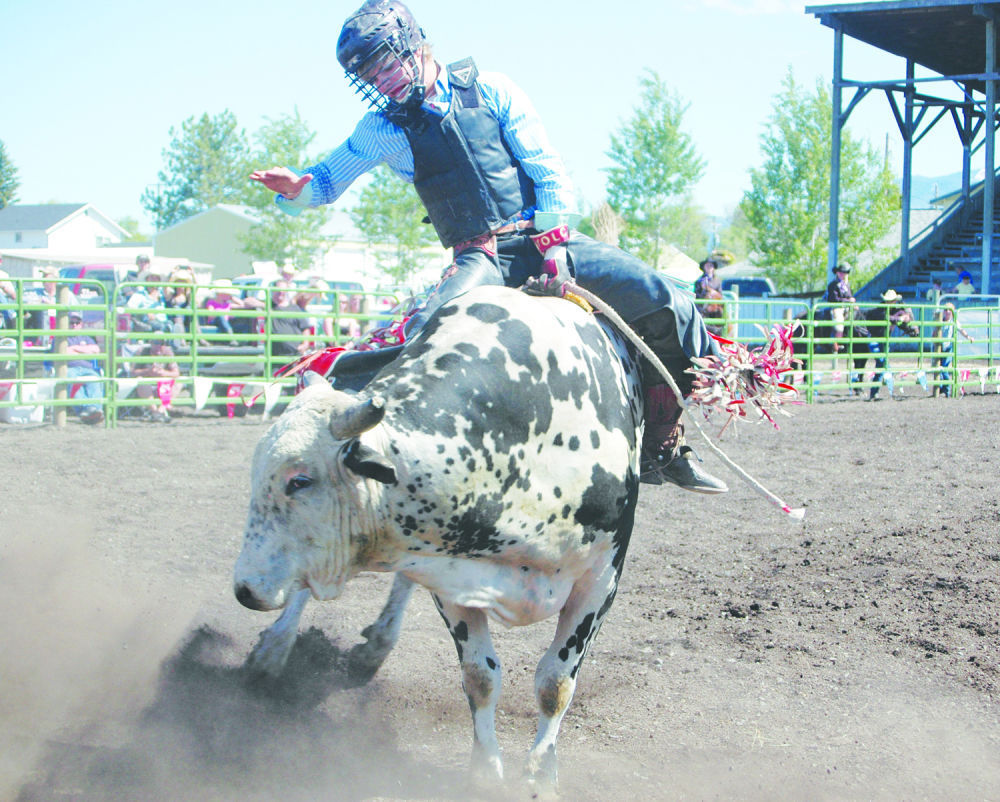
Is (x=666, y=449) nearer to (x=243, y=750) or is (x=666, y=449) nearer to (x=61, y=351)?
(x=243, y=750)

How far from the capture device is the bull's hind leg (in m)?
3.15

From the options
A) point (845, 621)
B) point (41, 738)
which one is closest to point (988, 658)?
point (845, 621)

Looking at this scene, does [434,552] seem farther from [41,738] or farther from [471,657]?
[41,738]

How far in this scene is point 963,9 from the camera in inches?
861

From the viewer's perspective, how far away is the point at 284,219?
132 feet

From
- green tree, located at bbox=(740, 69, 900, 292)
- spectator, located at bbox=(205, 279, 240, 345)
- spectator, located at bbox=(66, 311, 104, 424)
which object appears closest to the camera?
spectator, located at bbox=(66, 311, 104, 424)

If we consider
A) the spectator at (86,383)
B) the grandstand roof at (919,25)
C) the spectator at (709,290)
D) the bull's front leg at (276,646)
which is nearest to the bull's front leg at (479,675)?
the bull's front leg at (276,646)

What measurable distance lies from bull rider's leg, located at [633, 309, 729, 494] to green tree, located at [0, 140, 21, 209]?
91635 mm

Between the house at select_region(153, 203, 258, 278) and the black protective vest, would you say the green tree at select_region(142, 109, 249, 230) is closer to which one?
the house at select_region(153, 203, 258, 278)

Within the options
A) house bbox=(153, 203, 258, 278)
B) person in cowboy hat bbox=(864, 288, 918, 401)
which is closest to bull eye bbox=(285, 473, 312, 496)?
person in cowboy hat bbox=(864, 288, 918, 401)

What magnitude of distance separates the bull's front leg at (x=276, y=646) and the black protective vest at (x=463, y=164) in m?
1.55

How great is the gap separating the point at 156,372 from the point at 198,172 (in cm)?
7926

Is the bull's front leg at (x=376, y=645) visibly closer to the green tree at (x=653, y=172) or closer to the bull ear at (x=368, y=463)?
the bull ear at (x=368, y=463)

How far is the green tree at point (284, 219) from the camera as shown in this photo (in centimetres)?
3609
